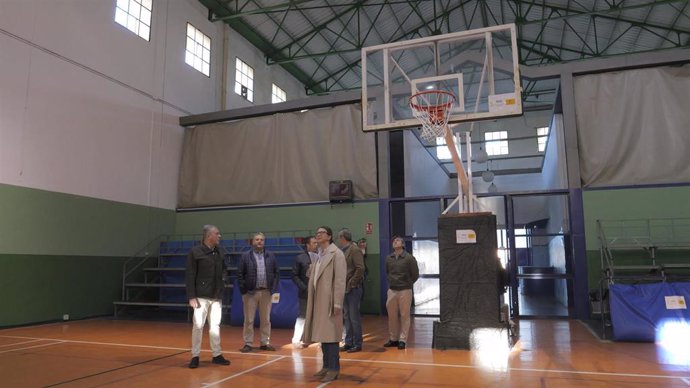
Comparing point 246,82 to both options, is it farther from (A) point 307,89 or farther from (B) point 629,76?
(B) point 629,76

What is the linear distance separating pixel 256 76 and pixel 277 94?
1.56m

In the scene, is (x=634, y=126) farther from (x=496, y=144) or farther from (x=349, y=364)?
(x=496, y=144)

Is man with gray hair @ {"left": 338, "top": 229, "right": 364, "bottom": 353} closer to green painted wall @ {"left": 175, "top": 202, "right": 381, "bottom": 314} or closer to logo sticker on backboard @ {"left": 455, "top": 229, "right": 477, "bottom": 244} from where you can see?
logo sticker on backboard @ {"left": 455, "top": 229, "right": 477, "bottom": 244}

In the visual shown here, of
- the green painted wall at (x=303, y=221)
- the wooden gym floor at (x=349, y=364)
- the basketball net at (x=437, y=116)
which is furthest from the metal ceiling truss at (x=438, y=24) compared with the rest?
the wooden gym floor at (x=349, y=364)

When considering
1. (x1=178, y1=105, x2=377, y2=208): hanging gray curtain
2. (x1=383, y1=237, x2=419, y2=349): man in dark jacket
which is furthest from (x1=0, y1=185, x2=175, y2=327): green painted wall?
(x1=383, y1=237, x2=419, y2=349): man in dark jacket

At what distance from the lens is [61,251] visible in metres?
10.5

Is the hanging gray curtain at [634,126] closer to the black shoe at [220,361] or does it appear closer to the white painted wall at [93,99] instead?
the black shoe at [220,361]

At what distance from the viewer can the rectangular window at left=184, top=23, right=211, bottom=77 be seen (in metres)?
14.4

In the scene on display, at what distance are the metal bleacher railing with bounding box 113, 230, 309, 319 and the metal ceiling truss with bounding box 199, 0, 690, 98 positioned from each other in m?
7.03

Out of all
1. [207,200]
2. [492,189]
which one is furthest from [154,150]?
[492,189]

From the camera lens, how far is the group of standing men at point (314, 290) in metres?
5.25

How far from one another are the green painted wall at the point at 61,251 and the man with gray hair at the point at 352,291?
22.2ft

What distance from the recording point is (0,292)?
9.24m

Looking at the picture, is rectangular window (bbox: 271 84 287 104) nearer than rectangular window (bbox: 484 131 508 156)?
Yes
